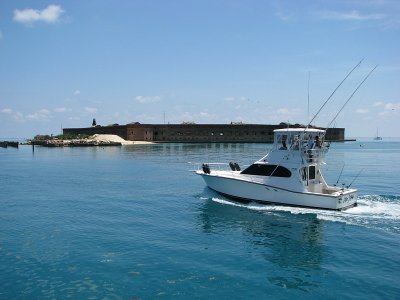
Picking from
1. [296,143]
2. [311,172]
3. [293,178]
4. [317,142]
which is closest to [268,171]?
[293,178]

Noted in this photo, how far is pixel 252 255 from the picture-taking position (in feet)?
50.3

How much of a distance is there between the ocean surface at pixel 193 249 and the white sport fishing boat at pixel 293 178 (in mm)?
700

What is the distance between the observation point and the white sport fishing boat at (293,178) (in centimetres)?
2242

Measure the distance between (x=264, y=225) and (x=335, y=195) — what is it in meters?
4.81

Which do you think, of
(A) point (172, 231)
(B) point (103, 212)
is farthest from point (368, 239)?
(B) point (103, 212)

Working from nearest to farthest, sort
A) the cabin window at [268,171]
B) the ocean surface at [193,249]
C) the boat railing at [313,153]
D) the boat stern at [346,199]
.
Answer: the ocean surface at [193,249], the boat stern at [346,199], the cabin window at [268,171], the boat railing at [313,153]

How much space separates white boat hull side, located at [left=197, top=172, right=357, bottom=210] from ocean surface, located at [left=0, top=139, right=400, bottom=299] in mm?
545

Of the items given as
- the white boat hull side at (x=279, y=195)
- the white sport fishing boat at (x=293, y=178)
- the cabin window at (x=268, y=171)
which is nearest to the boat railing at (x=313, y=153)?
the white sport fishing boat at (x=293, y=178)

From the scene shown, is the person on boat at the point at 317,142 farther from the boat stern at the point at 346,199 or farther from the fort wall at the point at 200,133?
the fort wall at the point at 200,133

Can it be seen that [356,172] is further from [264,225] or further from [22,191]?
[22,191]

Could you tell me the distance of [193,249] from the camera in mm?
15914

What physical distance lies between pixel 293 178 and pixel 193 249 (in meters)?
9.20

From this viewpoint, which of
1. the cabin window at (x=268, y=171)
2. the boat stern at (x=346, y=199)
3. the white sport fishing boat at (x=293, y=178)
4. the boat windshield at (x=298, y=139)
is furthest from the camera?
the boat windshield at (x=298, y=139)

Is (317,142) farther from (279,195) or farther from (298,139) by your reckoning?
(279,195)
